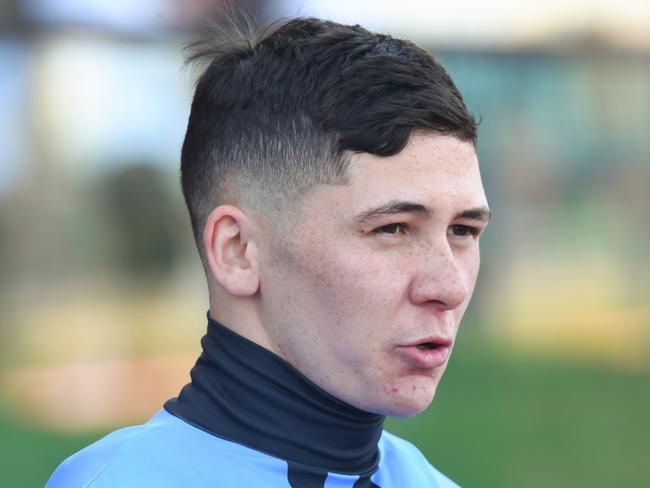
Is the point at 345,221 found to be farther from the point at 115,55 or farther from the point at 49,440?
the point at 115,55

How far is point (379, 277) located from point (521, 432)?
6.67 metres

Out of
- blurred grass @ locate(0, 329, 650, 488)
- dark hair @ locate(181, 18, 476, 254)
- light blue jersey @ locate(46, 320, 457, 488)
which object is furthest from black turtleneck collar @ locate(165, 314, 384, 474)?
blurred grass @ locate(0, 329, 650, 488)

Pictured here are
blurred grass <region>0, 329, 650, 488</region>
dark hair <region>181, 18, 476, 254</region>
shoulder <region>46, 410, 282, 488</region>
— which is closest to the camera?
shoulder <region>46, 410, 282, 488</region>

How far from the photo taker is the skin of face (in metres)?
1.76

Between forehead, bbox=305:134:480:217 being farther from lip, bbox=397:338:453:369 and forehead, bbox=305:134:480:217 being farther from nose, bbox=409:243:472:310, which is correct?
lip, bbox=397:338:453:369

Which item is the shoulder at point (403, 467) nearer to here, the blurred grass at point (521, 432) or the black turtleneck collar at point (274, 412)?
the black turtleneck collar at point (274, 412)

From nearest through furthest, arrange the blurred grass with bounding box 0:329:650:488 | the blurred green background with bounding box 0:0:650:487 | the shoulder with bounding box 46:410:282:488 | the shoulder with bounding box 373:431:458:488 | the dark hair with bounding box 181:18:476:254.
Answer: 1. the shoulder with bounding box 46:410:282:488
2. the dark hair with bounding box 181:18:476:254
3. the shoulder with bounding box 373:431:458:488
4. the blurred grass with bounding box 0:329:650:488
5. the blurred green background with bounding box 0:0:650:487

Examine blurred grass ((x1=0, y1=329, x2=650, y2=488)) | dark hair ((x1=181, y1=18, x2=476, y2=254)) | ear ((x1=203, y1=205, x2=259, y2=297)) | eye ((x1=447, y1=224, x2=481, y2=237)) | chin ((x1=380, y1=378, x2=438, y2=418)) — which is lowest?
blurred grass ((x1=0, y1=329, x2=650, y2=488))

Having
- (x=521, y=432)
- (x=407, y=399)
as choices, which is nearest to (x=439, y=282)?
Answer: (x=407, y=399)

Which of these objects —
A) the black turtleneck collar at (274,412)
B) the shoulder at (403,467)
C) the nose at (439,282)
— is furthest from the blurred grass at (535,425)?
the nose at (439,282)

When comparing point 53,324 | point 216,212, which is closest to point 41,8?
point 53,324

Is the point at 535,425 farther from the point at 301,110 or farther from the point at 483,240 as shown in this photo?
the point at 301,110

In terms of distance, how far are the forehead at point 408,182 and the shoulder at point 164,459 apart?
0.42 metres

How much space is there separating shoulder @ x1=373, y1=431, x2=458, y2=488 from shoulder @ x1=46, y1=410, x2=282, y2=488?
0.99 ft
